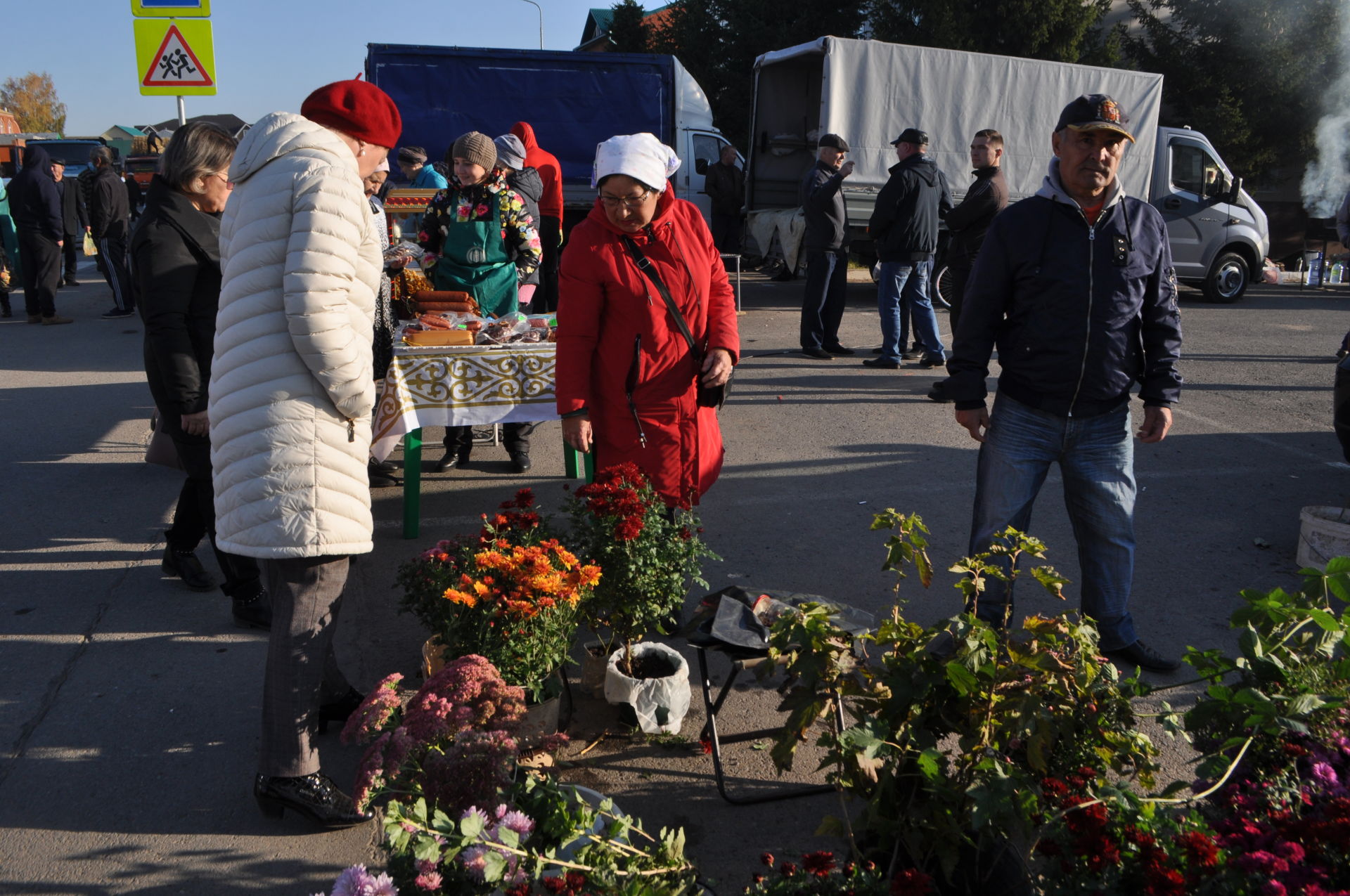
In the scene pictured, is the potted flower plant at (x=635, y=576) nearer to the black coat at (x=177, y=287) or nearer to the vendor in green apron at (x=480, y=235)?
the black coat at (x=177, y=287)

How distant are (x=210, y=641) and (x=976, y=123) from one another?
529 inches

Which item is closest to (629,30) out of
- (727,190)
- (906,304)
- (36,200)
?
(727,190)

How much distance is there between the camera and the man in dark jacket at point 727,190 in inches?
679

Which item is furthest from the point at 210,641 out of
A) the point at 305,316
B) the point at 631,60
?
the point at 631,60

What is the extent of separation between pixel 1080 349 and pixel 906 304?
20.5 ft

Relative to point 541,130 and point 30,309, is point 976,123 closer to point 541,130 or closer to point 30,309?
Answer: point 541,130

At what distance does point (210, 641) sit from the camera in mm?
4223

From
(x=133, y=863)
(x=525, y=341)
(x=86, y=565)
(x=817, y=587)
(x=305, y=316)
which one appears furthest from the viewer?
(x=525, y=341)

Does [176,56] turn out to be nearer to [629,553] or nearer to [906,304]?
[906,304]

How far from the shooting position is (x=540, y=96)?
14.7m

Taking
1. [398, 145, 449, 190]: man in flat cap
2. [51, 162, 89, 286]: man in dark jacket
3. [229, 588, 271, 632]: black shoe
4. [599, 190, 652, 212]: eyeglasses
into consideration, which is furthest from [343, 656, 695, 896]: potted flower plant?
[51, 162, 89, 286]: man in dark jacket

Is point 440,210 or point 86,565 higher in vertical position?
point 440,210

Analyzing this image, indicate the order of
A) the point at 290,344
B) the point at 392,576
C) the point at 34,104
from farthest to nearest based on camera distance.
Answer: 1. the point at 34,104
2. the point at 392,576
3. the point at 290,344

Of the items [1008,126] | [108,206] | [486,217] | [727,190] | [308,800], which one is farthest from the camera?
[727,190]
